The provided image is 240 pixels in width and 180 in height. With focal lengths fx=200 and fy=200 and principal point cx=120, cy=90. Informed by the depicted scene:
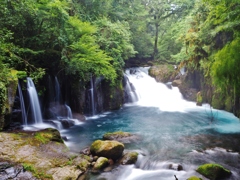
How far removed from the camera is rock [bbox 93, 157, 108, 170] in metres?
6.25

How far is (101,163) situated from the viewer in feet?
20.9

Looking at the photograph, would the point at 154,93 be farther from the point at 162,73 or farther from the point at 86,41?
the point at 86,41

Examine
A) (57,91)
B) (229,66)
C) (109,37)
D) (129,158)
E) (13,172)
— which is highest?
(109,37)

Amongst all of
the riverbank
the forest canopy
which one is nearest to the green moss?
the riverbank

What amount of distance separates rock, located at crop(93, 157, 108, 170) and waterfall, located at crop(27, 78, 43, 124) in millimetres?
5254

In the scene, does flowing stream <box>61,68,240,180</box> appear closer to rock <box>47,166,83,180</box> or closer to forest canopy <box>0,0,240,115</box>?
rock <box>47,166,83,180</box>

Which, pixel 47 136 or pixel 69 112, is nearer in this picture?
pixel 47 136

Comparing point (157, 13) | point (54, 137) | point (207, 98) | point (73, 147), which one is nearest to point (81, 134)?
point (73, 147)

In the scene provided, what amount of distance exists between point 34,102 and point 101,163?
5.73 meters

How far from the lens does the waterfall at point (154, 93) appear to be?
17641mm

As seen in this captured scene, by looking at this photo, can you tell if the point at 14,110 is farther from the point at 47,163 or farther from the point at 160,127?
the point at 160,127

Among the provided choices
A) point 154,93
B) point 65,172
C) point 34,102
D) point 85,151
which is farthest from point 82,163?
point 154,93

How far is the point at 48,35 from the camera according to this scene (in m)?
10.2

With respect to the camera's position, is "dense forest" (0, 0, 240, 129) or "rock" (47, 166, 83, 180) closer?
"rock" (47, 166, 83, 180)
